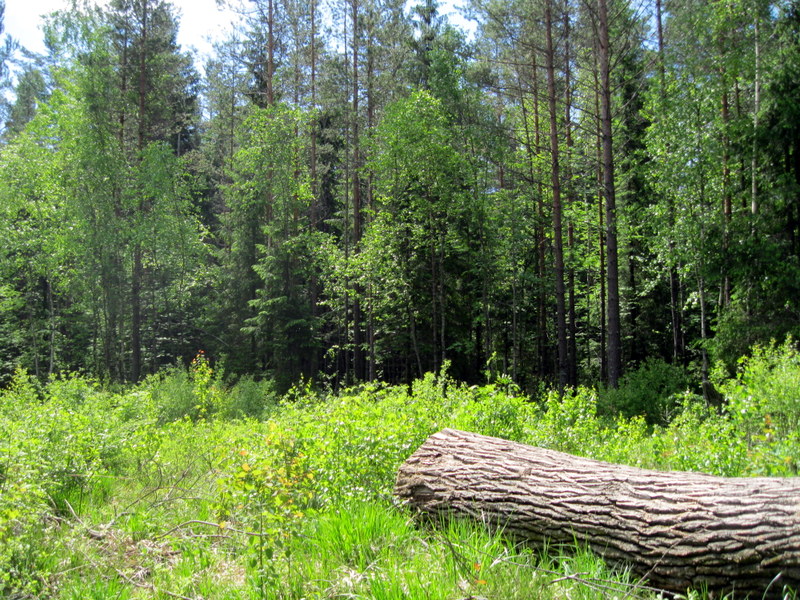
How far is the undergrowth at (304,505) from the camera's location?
11.2 feet

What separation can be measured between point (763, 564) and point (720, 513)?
33 centimetres

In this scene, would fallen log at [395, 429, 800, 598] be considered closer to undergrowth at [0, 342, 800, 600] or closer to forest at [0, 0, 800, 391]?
undergrowth at [0, 342, 800, 600]

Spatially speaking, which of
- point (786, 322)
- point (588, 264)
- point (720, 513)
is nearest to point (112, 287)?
point (588, 264)

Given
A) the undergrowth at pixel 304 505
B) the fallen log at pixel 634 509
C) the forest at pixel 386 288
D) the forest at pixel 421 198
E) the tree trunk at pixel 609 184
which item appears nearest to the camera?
the fallen log at pixel 634 509

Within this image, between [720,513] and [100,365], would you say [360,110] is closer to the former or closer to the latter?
[100,365]

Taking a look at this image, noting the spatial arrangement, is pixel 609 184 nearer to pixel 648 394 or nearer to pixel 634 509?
pixel 648 394

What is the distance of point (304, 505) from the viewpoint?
4.96m

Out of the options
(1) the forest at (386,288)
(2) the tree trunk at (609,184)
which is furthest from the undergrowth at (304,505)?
(2) the tree trunk at (609,184)

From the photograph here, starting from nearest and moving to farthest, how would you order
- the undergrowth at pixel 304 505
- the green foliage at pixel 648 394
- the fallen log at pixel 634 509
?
1. the fallen log at pixel 634 509
2. the undergrowth at pixel 304 505
3. the green foliage at pixel 648 394

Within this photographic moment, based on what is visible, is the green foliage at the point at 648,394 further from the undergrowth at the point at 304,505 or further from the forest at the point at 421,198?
the undergrowth at the point at 304,505

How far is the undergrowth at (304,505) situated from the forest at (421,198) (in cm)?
808

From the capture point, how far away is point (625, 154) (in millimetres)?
22641

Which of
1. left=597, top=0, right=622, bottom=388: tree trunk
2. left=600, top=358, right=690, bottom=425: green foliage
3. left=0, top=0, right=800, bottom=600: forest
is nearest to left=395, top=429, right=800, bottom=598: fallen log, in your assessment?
left=0, top=0, right=800, bottom=600: forest

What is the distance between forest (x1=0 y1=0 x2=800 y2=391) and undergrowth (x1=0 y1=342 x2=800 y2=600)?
8.08m
